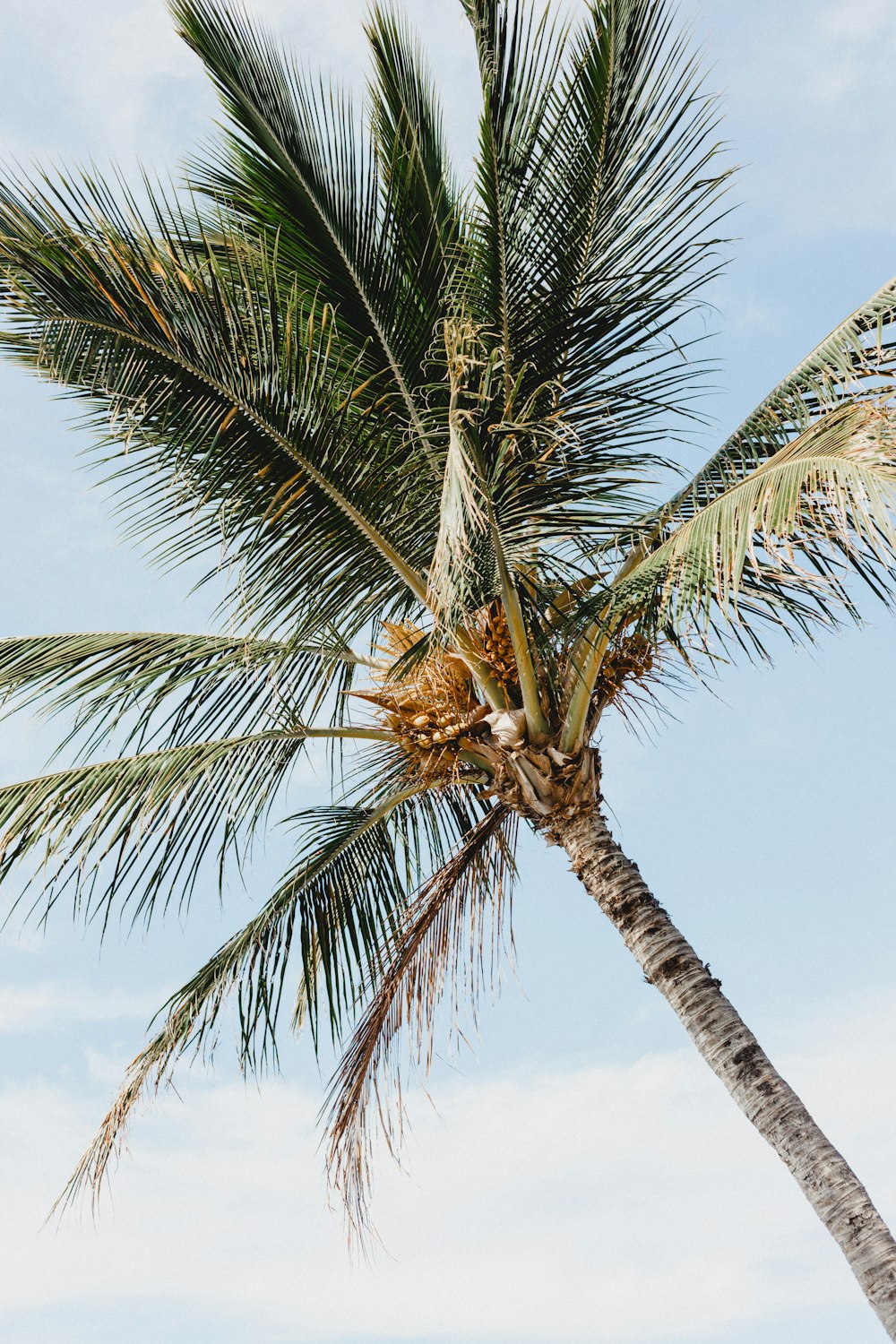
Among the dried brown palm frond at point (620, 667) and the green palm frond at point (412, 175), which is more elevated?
the green palm frond at point (412, 175)

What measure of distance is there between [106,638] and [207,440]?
133 cm

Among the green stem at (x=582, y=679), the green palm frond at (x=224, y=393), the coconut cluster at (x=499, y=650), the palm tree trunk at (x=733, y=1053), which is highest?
the green palm frond at (x=224, y=393)

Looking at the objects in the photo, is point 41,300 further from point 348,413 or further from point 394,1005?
point 394,1005

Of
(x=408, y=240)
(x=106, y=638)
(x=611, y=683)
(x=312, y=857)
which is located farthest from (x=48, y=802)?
(x=408, y=240)

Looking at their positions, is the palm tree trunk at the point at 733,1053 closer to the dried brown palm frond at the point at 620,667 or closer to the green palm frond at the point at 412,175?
the dried brown palm frond at the point at 620,667

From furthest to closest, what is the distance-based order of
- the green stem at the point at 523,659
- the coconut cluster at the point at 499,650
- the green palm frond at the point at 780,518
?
the coconut cluster at the point at 499,650 < the green stem at the point at 523,659 < the green palm frond at the point at 780,518

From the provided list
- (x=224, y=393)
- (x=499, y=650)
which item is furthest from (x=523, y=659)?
(x=224, y=393)

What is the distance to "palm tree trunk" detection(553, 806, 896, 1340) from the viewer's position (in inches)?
164

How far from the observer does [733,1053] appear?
4598 mm

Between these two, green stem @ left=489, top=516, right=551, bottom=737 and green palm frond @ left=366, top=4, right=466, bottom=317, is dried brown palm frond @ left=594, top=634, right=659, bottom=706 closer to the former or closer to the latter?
green stem @ left=489, top=516, right=551, bottom=737

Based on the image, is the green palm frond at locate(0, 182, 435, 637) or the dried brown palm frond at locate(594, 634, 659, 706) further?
the dried brown palm frond at locate(594, 634, 659, 706)

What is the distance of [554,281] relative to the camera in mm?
5383

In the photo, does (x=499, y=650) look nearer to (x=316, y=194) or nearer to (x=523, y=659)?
(x=523, y=659)

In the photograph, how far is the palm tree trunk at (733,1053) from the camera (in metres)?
4.18
